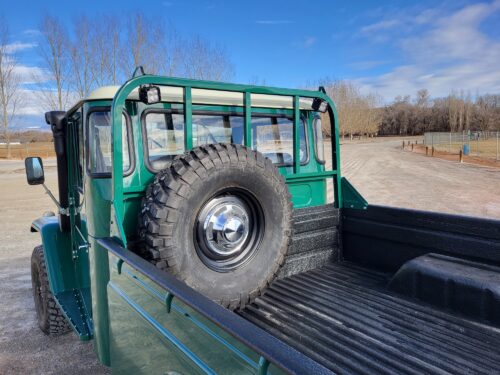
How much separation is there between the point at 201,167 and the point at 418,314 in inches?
65.7

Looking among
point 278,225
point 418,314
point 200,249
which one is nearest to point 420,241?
point 418,314

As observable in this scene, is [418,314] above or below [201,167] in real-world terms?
below

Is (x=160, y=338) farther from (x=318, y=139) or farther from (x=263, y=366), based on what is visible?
(x=318, y=139)

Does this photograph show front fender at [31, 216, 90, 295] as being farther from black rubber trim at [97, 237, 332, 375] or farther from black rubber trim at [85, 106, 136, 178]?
black rubber trim at [97, 237, 332, 375]

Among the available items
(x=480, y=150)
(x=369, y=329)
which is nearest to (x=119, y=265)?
(x=369, y=329)

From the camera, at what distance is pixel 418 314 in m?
2.66

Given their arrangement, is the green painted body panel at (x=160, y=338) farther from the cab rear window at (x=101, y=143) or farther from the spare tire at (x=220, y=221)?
the cab rear window at (x=101, y=143)

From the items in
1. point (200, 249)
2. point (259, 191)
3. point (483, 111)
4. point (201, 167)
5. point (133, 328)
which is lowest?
point (133, 328)

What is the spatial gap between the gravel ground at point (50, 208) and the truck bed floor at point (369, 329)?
67.0 inches

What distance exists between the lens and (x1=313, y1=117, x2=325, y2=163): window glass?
3.76 m

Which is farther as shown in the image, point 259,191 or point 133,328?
point 259,191

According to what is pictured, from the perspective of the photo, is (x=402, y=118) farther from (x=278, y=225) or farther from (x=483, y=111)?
(x=278, y=225)

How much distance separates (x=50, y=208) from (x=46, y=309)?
8.42m

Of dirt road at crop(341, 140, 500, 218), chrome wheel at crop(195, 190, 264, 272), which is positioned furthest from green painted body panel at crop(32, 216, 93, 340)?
dirt road at crop(341, 140, 500, 218)
